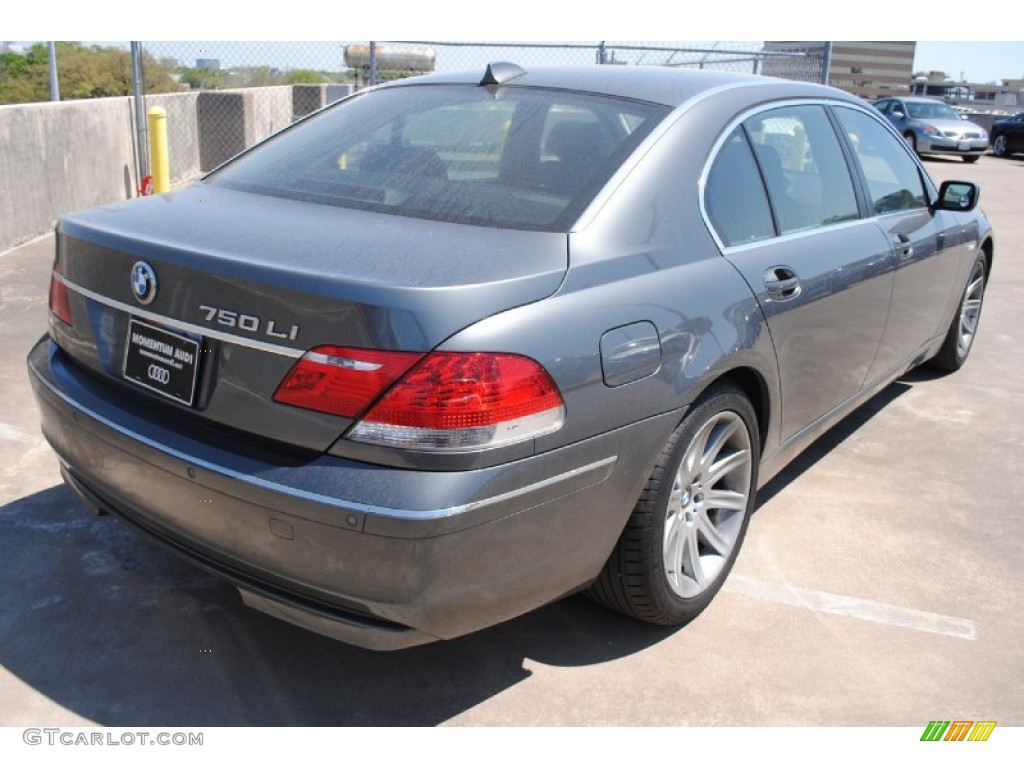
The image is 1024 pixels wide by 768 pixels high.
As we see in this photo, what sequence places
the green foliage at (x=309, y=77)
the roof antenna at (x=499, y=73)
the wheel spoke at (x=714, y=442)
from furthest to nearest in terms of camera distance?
1. the green foliage at (x=309, y=77)
2. the roof antenna at (x=499, y=73)
3. the wheel spoke at (x=714, y=442)

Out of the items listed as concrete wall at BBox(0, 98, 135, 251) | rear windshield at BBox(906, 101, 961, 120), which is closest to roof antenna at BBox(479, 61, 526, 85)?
concrete wall at BBox(0, 98, 135, 251)

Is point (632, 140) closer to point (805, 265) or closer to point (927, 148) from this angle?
point (805, 265)

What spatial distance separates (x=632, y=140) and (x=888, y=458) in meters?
2.45

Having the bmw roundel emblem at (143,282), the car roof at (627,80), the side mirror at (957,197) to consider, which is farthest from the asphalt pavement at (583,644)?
the car roof at (627,80)

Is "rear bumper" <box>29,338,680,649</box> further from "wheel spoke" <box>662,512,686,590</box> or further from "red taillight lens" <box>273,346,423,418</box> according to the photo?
"wheel spoke" <box>662,512,686,590</box>

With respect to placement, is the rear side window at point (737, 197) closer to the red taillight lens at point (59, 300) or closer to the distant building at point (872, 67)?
the red taillight lens at point (59, 300)

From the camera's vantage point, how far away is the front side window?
11.2 feet

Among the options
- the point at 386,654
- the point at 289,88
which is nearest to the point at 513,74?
the point at 386,654

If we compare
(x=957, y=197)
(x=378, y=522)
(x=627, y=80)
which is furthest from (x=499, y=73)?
(x=957, y=197)

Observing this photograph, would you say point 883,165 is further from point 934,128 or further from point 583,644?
point 934,128

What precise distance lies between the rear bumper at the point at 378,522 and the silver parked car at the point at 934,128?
2223 centimetres

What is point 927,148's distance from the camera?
23188mm

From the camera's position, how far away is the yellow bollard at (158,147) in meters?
9.45
